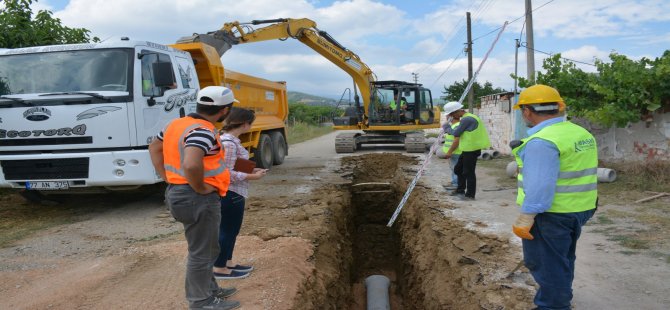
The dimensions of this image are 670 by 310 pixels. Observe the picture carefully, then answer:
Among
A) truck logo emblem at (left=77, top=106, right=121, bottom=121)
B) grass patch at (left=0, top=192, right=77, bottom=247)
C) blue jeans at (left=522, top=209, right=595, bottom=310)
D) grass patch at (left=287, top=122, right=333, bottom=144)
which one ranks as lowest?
grass patch at (left=0, top=192, right=77, bottom=247)

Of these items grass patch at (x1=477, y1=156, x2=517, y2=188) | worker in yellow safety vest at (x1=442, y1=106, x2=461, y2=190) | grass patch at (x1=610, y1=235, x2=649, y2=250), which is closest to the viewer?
grass patch at (x1=610, y1=235, x2=649, y2=250)

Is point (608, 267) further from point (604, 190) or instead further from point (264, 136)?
point (264, 136)

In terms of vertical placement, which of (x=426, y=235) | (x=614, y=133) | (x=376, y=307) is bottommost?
(x=376, y=307)

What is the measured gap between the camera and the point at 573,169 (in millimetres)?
3041

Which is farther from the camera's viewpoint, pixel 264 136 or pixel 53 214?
pixel 264 136

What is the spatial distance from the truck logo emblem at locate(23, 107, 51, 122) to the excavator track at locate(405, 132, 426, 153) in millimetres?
10906

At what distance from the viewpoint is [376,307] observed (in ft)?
21.2

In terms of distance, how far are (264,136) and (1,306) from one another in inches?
321

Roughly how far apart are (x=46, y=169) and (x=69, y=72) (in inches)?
52.9

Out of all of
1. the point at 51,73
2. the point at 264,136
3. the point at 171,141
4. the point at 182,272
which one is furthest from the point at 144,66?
the point at 264,136

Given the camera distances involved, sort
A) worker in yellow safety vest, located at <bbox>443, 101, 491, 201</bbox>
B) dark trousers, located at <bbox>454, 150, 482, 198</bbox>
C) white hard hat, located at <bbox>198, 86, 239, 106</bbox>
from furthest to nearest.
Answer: dark trousers, located at <bbox>454, 150, 482, 198</bbox> < worker in yellow safety vest, located at <bbox>443, 101, 491, 201</bbox> < white hard hat, located at <bbox>198, 86, 239, 106</bbox>

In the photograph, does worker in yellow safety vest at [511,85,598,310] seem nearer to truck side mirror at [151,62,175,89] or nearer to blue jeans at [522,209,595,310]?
blue jeans at [522,209,595,310]

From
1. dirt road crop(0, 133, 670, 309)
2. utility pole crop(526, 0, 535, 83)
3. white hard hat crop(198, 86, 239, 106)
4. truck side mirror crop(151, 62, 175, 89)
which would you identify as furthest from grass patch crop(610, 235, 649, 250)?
utility pole crop(526, 0, 535, 83)

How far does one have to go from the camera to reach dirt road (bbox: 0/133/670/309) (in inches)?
159
